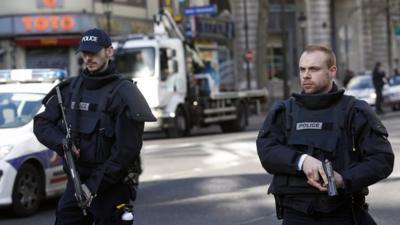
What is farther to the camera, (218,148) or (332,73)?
(218,148)

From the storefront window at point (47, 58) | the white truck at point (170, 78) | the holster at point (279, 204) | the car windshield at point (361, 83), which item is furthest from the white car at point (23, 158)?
the car windshield at point (361, 83)

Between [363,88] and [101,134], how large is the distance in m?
28.7

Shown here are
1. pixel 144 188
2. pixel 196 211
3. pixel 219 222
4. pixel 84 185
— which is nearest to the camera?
pixel 84 185

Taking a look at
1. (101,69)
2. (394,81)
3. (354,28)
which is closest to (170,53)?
(394,81)

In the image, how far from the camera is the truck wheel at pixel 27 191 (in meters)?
9.20

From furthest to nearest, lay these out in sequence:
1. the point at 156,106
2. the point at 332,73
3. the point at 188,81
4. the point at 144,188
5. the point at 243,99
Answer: the point at 243,99 < the point at 188,81 < the point at 156,106 < the point at 144,188 < the point at 332,73

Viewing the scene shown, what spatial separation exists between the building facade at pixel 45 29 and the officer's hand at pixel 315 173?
28.9 metres

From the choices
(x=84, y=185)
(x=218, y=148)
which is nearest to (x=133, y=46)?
(x=218, y=148)

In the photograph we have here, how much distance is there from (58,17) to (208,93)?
11.3 metres

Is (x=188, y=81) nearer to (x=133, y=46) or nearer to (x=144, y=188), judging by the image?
(x=133, y=46)

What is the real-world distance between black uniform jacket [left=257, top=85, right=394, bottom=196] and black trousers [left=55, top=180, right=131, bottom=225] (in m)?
1.02

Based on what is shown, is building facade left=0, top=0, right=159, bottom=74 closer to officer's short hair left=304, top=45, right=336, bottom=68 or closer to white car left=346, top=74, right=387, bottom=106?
white car left=346, top=74, right=387, bottom=106

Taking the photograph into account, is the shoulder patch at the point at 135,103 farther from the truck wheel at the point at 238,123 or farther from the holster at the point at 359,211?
the truck wheel at the point at 238,123

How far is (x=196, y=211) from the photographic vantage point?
9.48 m
